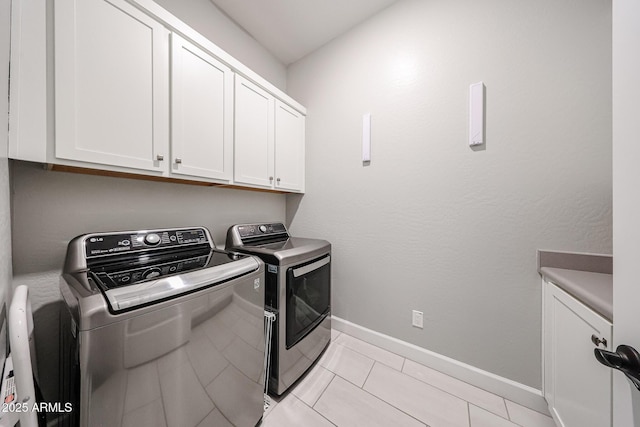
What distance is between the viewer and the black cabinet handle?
407 mm

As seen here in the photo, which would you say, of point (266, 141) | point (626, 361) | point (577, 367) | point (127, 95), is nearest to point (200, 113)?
point (127, 95)

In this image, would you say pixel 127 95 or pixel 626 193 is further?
pixel 127 95

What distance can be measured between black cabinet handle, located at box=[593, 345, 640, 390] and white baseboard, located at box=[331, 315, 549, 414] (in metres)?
1.19

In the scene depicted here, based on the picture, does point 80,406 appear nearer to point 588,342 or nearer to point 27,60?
point 27,60

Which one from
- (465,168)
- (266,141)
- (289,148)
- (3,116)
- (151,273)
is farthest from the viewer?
(289,148)

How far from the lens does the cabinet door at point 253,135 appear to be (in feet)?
4.98

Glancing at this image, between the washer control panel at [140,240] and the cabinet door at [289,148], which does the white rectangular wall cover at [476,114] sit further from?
the washer control panel at [140,240]

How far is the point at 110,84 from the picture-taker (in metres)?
0.94

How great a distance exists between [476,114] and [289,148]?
145cm

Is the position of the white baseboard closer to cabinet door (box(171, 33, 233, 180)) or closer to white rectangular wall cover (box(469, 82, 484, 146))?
white rectangular wall cover (box(469, 82, 484, 146))

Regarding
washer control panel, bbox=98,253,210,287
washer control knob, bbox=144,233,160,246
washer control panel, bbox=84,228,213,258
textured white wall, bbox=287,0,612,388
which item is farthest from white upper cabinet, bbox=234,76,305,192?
washer control panel, bbox=98,253,210,287

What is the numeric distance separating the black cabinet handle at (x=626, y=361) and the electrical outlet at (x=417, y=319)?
1198mm

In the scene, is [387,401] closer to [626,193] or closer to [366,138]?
[626,193]

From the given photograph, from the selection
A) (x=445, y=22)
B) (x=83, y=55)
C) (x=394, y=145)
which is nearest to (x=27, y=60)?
(x=83, y=55)
